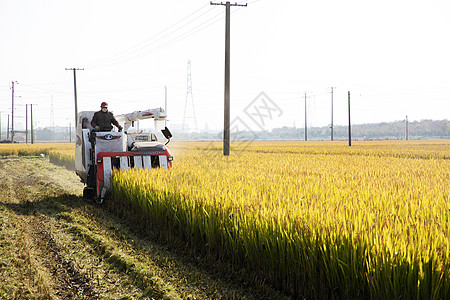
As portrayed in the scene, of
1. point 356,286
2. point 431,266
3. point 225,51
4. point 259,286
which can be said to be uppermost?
point 225,51

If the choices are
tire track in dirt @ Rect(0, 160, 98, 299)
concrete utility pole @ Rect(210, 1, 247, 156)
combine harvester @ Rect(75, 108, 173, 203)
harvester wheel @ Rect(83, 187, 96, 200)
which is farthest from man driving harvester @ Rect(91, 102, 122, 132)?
concrete utility pole @ Rect(210, 1, 247, 156)

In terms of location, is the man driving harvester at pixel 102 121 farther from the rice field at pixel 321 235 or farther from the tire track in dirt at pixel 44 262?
the rice field at pixel 321 235

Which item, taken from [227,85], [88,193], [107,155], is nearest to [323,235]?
[107,155]

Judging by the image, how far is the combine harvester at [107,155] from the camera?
961 centimetres

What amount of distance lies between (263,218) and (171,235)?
7.67 ft

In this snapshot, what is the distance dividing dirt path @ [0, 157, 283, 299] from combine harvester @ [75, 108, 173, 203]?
69.5 inches

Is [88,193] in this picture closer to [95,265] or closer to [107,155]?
[107,155]

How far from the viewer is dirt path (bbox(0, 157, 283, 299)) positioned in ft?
14.3

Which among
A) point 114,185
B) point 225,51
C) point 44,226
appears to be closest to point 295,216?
point 44,226

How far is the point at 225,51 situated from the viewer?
19.2 meters

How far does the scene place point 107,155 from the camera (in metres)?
9.59

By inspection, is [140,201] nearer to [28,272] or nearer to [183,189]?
[183,189]

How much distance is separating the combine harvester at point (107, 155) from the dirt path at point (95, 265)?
1766 millimetres

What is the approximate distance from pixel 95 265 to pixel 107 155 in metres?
4.74
